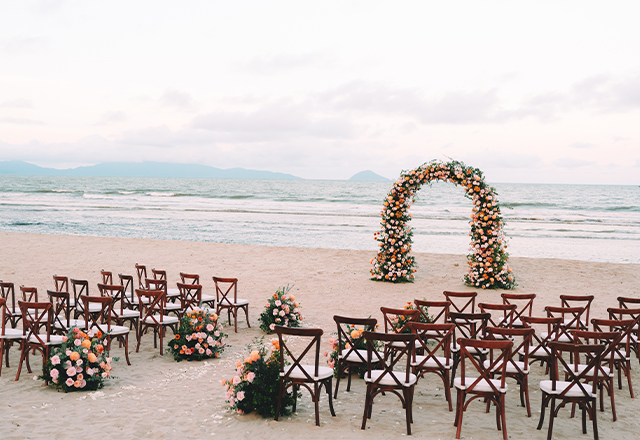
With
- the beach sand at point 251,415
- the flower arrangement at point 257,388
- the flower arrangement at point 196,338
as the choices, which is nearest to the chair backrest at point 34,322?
the beach sand at point 251,415

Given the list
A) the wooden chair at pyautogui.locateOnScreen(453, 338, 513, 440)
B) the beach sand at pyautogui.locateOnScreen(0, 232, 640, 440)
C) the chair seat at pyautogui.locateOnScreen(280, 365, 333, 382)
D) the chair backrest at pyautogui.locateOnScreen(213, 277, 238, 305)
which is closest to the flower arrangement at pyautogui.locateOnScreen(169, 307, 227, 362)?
the beach sand at pyautogui.locateOnScreen(0, 232, 640, 440)

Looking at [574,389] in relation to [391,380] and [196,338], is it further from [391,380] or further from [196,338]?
[196,338]

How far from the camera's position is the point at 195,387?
5.98 meters

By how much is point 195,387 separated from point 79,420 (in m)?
1.38

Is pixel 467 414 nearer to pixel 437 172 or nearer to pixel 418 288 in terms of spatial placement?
pixel 418 288

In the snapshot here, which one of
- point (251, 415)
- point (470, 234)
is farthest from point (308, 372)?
point (470, 234)

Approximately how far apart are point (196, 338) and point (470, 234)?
8.43 meters

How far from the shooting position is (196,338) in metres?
6.99

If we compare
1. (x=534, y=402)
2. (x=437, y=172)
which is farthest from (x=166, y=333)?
(x=437, y=172)

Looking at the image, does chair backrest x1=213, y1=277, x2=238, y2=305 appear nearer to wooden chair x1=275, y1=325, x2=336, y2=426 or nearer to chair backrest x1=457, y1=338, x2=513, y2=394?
wooden chair x1=275, y1=325, x2=336, y2=426

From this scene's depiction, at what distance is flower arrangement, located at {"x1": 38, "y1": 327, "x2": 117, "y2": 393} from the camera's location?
221 inches

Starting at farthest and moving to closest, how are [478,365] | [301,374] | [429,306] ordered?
[429,306]
[301,374]
[478,365]

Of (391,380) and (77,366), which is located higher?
(391,380)

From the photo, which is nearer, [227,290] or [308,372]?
[308,372]
